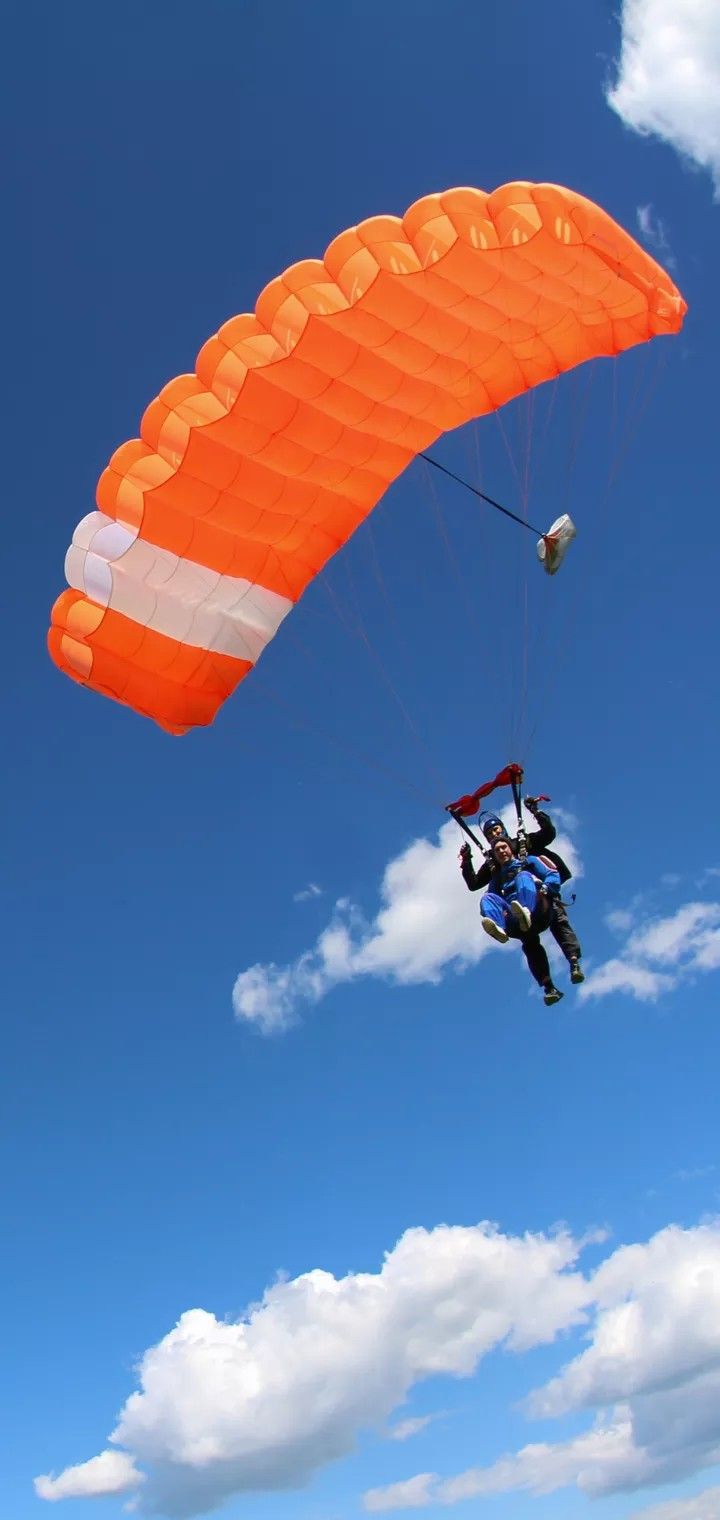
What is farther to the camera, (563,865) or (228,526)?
(228,526)

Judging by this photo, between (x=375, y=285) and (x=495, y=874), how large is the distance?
499 centimetres

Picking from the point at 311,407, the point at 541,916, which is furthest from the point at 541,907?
the point at 311,407

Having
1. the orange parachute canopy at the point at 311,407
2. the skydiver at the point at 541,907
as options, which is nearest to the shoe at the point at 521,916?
the skydiver at the point at 541,907

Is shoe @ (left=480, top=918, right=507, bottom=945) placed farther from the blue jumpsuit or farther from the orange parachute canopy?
the orange parachute canopy

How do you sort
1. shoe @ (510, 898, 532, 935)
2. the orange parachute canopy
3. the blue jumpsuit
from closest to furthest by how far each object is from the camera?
1. the orange parachute canopy
2. shoe @ (510, 898, 532, 935)
3. the blue jumpsuit

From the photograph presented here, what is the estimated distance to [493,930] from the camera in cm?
1001

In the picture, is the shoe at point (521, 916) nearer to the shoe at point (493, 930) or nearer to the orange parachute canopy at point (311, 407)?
the shoe at point (493, 930)

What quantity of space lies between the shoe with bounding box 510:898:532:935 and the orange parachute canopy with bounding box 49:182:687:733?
158 inches

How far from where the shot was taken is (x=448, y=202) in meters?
9.73

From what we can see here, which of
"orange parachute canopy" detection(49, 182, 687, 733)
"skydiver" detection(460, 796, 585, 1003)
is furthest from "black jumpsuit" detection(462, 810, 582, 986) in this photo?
"orange parachute canopy" detection(49, 182, 687, 733)

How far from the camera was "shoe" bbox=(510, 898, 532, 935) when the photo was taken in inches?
396

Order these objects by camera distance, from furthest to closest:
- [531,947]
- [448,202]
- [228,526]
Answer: [228,526] → [531,947] → [448,202]

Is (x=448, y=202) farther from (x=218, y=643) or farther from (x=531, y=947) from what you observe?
(x=531, y=947)

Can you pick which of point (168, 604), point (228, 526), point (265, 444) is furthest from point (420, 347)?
point (168, 604)
